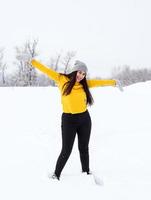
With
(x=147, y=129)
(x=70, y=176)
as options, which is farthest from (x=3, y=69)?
(x=70, y=176)

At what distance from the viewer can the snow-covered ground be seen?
544 cm

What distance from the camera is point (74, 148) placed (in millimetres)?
8609

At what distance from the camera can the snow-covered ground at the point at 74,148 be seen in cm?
544

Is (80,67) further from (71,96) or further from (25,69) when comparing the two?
(25,69)

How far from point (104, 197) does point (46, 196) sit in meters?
0.70

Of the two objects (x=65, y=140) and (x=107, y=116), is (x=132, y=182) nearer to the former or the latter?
(x=65, y=140)

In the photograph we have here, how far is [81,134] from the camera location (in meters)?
5.98

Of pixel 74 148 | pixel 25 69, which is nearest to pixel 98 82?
pixel 74 148

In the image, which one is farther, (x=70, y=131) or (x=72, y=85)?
(x=70, y=131)

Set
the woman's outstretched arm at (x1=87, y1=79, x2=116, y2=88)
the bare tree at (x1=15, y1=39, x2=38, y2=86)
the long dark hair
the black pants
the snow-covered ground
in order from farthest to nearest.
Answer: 1. the bare tree at (x1=15, y1=39, x2=38, y2=86)
2. the woman's outstretched arm at (x1=87, y1=79, x2=116, y2=88)
3. the black pants
4. the long dark hair
5. the snow-covered ground

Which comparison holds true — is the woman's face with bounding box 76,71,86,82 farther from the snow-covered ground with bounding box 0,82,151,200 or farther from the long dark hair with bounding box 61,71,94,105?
the snow-covered ground with bounding box 0,82,151,200

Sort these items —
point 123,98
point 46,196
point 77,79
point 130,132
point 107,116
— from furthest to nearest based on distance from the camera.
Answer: point 123,98 < point 107,116 < point 130,132 < point 77,79 < point 46,196

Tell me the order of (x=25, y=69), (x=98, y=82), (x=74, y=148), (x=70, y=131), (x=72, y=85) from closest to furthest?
(x=72, y=85)
(x=70, y=131)
(x=98, y=82)
(x=74, y=148)
(x=25, y=69)

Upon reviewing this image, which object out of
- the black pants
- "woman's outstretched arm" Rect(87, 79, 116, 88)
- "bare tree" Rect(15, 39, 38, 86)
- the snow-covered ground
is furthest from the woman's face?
"bare tree" Rect(15, 39, 38, 86)
